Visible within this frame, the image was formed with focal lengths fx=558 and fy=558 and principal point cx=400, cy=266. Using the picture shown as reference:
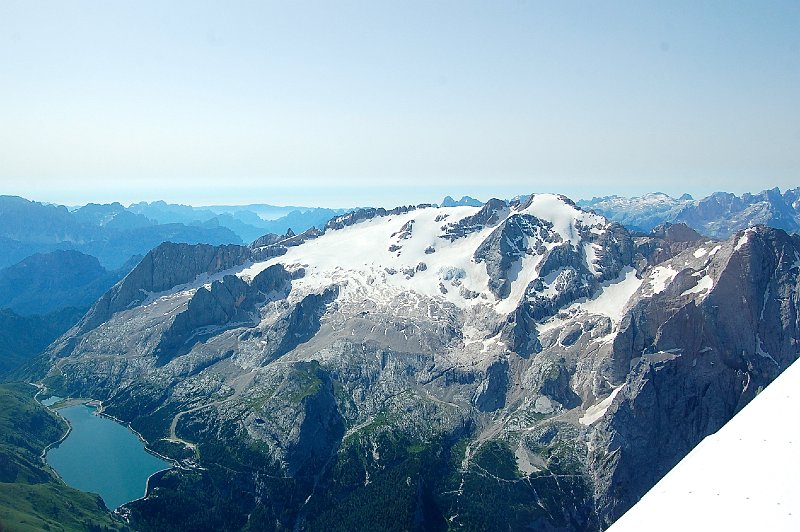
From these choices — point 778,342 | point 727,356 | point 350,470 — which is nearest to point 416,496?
point 350,470

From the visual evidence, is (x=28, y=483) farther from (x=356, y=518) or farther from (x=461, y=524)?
(x=461, y=524)

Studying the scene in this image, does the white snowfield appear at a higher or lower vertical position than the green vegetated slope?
higher

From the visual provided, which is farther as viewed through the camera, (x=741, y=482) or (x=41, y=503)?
(x=41, y=503)

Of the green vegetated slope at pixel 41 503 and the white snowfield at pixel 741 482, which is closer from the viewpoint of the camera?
the white snowfield at pixel 741 482

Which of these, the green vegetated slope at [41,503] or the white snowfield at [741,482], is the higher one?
the white snowfield at [741,482]

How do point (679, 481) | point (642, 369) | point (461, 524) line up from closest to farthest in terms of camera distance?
point (679, 481), point (461, 524), point (642, 369)

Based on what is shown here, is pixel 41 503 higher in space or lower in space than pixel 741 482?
lower

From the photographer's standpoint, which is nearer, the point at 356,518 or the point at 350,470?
the point at 356,518

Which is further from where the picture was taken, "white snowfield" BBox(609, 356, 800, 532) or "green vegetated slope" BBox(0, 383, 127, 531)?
"green vegetated slope" BBox(0, 383, 127, 531)
